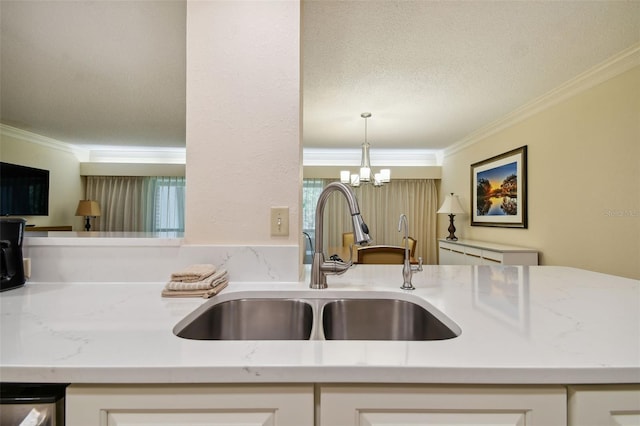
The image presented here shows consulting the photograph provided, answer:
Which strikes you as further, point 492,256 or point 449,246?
point 449,246

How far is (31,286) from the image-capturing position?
3.50ft

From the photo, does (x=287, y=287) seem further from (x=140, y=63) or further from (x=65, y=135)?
(x=65, y=135)

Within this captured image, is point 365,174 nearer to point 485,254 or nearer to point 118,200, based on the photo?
point 485,254

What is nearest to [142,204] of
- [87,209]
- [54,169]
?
[87,209]

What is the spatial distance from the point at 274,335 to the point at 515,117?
3.72 m

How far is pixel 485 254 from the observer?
3.26 m

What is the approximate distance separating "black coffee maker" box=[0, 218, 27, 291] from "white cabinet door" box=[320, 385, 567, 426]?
1185mm

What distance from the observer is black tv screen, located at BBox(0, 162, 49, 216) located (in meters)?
3.82

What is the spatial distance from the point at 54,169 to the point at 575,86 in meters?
6.94

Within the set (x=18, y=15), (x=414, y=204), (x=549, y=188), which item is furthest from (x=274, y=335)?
(x=414, y=204)

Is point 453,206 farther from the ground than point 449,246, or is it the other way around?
point 453,206

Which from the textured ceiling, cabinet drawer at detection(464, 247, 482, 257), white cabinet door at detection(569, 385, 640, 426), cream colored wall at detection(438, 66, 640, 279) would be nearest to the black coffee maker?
the textured ceiling

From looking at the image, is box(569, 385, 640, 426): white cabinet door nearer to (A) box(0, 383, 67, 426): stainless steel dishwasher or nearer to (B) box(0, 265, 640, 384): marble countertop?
(B) box(0, 265, 640, 384): marble countertop

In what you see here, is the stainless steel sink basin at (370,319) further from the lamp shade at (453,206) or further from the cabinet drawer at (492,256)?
the lamp shade at (453,206)
